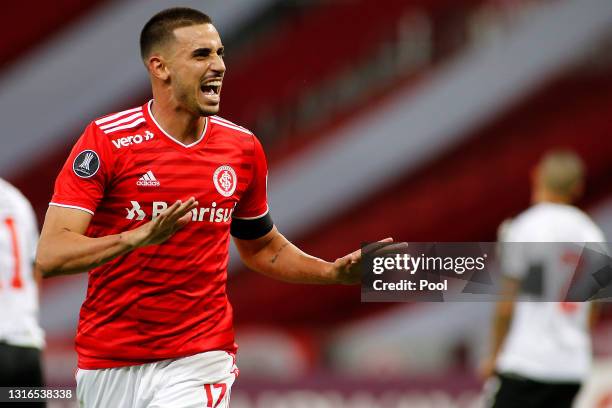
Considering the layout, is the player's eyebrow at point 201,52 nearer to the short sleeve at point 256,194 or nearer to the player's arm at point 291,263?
the short sleeve at point 256,194

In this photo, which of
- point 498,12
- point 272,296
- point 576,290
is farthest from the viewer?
point 498,12

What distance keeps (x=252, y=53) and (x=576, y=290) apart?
713 centimetres

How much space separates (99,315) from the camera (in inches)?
144

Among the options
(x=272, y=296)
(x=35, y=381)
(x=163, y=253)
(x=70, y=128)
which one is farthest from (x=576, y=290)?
(x=70, y=128)

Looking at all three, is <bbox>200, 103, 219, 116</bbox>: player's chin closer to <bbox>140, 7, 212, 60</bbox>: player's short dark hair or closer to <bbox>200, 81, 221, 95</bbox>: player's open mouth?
<bbox>200, 81, 221, 95</bbox>: player's open mouth

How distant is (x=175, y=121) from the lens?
365 cm

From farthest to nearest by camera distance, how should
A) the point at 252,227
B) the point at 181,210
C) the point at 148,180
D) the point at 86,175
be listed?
the point at 252,227, the point at 148,180, the point at 86,175, the point at 181,210

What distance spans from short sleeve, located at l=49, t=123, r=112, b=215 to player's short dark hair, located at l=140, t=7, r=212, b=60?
1.09 ft

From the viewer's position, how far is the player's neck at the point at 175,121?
364cm

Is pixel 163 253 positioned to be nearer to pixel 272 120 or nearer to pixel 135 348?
pixel 135 348

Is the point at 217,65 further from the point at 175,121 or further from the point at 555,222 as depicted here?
the point at 555,222

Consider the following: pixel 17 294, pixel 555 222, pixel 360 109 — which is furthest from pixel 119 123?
pixel 360 109

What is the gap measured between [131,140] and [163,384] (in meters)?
0.72

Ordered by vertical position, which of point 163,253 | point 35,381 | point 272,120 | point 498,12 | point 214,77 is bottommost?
point 35,381
